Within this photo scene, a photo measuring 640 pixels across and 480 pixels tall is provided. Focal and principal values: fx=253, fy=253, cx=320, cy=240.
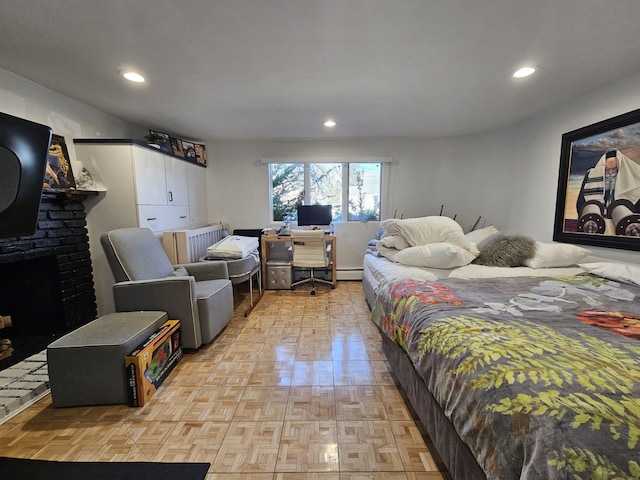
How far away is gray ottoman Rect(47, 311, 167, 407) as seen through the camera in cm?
152

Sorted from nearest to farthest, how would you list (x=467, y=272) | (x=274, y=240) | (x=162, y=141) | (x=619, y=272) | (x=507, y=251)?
1. (x=619, y=272)
2. (x=467, y=272)
3. (x=507, y=251)
4. (x=162, y=141)
5. (x=274, y=240)

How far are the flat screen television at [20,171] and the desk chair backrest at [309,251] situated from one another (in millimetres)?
2399

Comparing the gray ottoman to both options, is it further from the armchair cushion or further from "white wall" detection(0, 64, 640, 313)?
"white wall" detection(0, 64, 640, 313)

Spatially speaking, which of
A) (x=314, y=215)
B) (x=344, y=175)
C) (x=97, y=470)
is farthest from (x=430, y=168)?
(x=97, y=470)

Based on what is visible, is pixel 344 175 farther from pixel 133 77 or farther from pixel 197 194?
pixel 133 77

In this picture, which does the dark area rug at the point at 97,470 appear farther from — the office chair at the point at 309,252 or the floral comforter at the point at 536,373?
the office chair at the point at 309,252

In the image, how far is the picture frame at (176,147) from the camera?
3.37m

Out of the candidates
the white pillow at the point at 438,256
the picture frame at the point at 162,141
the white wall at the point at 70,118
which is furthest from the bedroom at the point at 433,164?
the white pillow at the point at 438,256

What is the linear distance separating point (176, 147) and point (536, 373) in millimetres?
4101

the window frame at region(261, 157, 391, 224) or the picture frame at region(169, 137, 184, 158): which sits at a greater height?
the picture frame at region(169, 137, 184, 158)

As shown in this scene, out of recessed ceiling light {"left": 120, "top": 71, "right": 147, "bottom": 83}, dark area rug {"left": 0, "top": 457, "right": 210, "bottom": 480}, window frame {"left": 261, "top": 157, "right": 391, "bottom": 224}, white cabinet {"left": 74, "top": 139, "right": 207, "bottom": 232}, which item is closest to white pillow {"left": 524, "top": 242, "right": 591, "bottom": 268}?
window frame {"left": 261, "top": 157, "right": 391, "bottom": 224}

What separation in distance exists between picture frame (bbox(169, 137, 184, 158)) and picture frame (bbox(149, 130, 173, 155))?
68 millimetres

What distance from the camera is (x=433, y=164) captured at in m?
4.07

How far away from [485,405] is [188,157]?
13.4 feet
